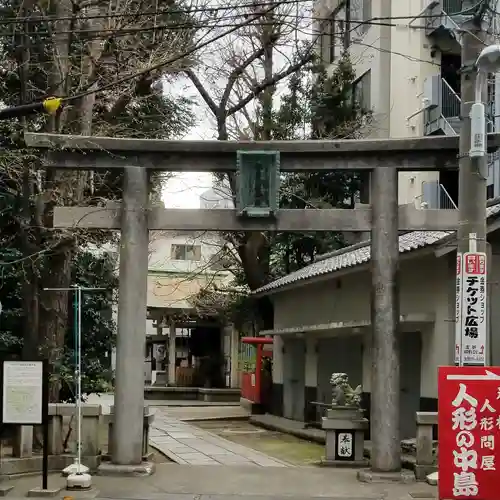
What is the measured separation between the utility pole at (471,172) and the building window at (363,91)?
1808cm

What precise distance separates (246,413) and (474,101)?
741 inches

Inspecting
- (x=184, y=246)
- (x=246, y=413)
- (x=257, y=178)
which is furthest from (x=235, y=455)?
(x=184, y=246)

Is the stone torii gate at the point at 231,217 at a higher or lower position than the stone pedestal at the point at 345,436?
higher

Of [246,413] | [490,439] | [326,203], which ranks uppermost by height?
[326,203]

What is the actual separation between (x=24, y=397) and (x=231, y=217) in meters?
4.18

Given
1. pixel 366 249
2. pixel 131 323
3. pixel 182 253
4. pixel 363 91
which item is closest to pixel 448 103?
pixel 363 91

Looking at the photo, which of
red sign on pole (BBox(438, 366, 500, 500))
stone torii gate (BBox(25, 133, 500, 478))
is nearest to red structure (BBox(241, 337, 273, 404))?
stone torii gate (BBox(25, 133, 500, 478))

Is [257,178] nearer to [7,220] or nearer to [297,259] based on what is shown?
[7,220]

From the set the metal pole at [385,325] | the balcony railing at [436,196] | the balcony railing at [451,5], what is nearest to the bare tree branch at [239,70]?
the balcony railing at [451,5]

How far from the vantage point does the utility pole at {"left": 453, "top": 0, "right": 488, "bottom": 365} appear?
10.0m

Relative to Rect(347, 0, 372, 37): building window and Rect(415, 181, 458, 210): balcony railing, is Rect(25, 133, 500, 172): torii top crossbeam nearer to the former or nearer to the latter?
Rect(415, 181, 458, 210): balcony railing

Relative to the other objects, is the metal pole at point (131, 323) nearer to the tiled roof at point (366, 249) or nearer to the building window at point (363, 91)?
the tiled roof at point (366, 249)

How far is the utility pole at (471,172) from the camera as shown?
10008 millimetres

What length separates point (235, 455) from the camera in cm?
1559
